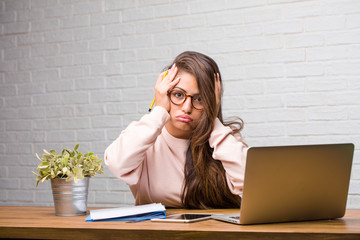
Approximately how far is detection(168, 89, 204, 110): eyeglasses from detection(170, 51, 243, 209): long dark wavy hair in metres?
0.02

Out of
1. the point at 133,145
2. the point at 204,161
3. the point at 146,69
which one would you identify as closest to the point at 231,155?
the point at 204,161

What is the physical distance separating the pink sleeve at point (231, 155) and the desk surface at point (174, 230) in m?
0.45

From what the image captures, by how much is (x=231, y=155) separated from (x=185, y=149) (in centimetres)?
25

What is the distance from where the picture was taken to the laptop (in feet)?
3.46

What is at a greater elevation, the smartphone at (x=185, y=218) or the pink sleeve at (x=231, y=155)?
the pink sleeve at (x=231, y=155)

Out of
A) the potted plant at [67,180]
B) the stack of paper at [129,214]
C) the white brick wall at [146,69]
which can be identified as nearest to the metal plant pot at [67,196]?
the potted plant at [67,180]

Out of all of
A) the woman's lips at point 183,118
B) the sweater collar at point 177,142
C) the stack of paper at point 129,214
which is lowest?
the stack of paper at point 129,214

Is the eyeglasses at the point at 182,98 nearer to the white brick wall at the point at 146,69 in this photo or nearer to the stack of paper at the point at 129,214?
the stack of paper at the point at 129,214

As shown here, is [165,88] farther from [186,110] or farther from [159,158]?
[159,158]

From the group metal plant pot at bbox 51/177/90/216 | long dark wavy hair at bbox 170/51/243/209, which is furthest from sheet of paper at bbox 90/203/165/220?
long dark wavy hair at bbox 170/51/243/209

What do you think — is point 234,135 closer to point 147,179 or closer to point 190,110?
point 190,110

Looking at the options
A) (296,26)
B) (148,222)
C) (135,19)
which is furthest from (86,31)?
(148,222)

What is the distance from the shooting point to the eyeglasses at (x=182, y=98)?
1.78 m

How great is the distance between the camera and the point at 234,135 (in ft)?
6.30
